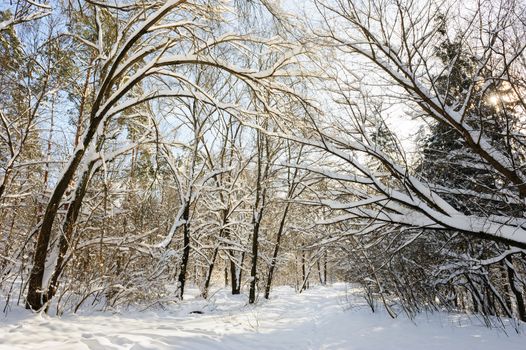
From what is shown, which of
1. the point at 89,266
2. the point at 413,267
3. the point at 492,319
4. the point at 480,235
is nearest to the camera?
the point at 480,235

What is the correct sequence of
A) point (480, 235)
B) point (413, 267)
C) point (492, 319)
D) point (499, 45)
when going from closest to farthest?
point (480, 235) → point (499, 45) → point (492, 319) → point (413, 267)

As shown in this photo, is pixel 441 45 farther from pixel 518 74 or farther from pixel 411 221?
pixel 411 221

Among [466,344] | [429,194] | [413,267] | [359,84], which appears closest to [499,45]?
[359,84]

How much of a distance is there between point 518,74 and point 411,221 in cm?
303

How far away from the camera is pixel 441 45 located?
596 cm

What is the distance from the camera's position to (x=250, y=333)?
586 cm

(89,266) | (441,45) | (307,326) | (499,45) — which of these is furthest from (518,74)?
(89,266)

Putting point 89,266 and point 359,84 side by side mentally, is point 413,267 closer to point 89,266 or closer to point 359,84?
point 359,84

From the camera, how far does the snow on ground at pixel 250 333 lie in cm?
347

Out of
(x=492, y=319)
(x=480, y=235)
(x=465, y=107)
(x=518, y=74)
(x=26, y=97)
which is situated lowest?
(x=492, y=319)

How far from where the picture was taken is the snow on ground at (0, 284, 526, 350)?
3469mm

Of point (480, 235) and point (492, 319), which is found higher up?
point (480, 235)

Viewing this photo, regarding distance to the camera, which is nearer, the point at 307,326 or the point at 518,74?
the point at 518,74

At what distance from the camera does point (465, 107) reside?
175 inches
